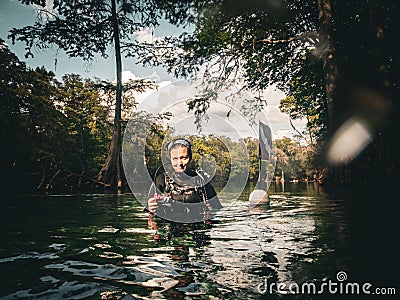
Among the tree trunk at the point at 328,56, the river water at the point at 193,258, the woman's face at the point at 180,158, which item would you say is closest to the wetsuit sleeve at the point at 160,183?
the woman's face at the point at 180,158

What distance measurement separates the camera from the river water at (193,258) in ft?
8.81

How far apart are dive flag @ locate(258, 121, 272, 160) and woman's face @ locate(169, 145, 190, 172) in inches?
214

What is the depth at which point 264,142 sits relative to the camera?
36.4ft

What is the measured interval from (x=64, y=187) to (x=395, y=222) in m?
19.0

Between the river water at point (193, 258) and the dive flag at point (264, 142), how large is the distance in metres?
4.46

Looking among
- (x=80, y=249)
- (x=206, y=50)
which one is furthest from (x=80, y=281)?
(x=206, y=50)

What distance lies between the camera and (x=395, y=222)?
19.3 feet

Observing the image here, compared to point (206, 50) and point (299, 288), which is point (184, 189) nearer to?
point (299, 288)

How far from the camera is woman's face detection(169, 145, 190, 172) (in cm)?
576

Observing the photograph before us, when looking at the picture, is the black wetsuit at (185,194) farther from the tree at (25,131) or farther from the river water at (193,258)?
the tree at (25,131)

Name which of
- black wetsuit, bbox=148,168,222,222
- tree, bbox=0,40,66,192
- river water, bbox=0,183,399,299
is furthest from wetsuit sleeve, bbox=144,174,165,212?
tree, bbox=0,40,66,192

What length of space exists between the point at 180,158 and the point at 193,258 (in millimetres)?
2345

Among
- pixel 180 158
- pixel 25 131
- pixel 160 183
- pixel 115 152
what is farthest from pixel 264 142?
pixel 25 131

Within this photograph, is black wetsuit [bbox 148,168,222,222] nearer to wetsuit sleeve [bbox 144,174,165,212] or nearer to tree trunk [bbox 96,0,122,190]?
Answer: wetsuit sleeve [bbox 144,174,165,212]
